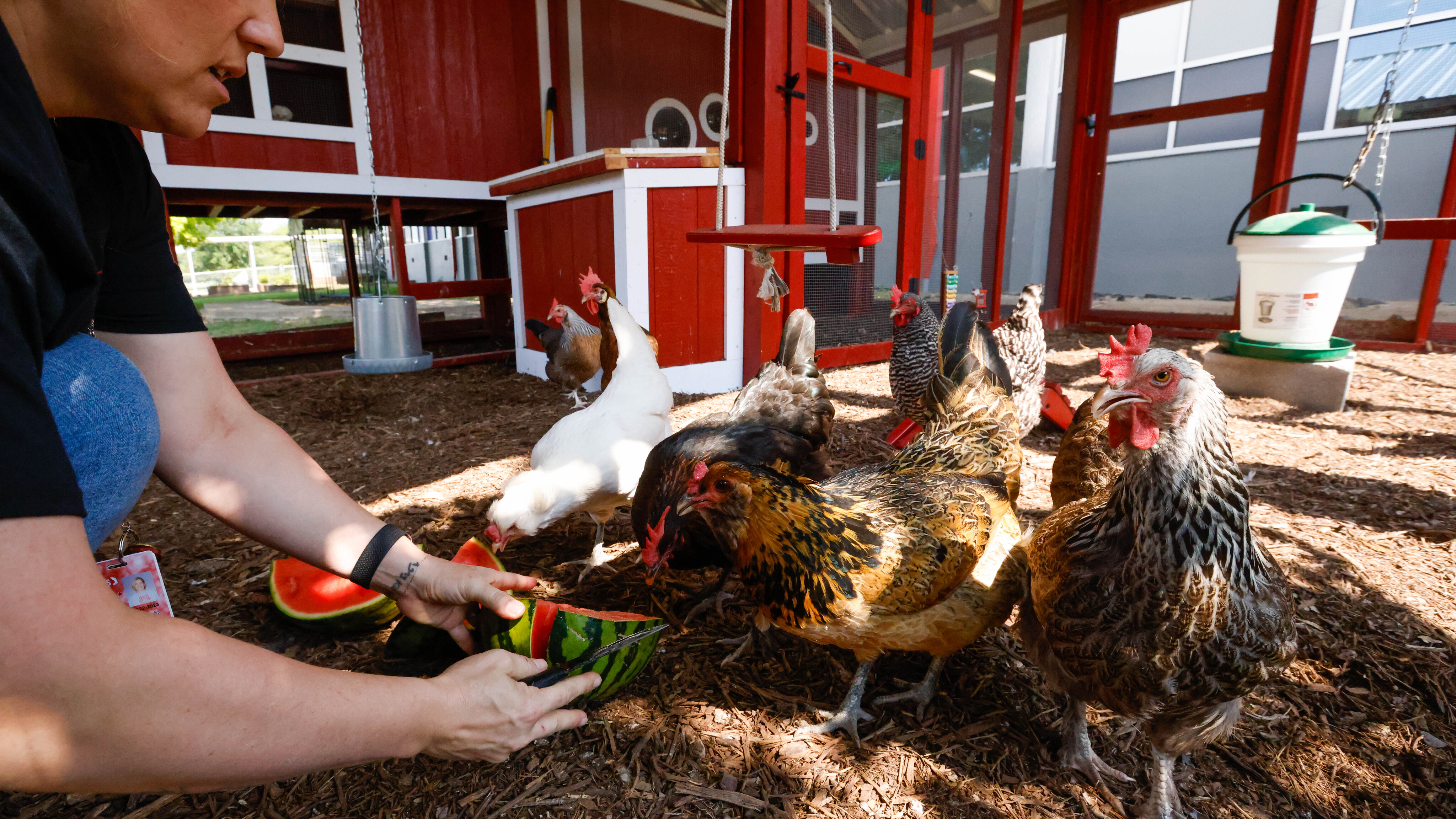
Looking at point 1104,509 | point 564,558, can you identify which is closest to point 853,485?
point 1104,509

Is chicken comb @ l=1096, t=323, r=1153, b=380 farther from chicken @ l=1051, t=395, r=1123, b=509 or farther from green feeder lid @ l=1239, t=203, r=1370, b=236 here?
green feeder lid @ l=1239, t=203, r=1370, b=236

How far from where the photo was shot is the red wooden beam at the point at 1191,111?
6.00 m

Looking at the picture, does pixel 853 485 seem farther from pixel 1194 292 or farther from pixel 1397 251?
pixel 1194 292

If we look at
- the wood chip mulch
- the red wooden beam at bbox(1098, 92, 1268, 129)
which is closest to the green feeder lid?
the wood chip mulch

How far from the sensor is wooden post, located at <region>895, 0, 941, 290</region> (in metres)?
5.09

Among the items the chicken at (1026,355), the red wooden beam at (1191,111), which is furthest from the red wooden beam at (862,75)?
→ the red wooden beam at (1191,111)

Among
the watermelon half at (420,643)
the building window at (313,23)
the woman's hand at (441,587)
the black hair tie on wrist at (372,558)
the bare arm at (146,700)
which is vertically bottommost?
the watermelon half at (420,643)

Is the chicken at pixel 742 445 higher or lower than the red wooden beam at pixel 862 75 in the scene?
lower

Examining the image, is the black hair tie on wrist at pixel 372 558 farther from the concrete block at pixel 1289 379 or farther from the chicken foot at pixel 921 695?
the concrete block at pixel 1289 379

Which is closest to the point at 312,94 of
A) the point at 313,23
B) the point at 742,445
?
the point at 313,23

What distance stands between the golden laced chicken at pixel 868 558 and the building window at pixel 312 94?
549 cm

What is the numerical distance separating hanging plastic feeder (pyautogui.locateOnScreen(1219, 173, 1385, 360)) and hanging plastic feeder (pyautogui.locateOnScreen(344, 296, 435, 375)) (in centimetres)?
467

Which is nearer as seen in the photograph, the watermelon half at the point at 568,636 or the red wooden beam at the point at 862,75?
the watermelon half at the point at 568,636

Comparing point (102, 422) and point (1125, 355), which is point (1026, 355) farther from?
point (102, 422)
